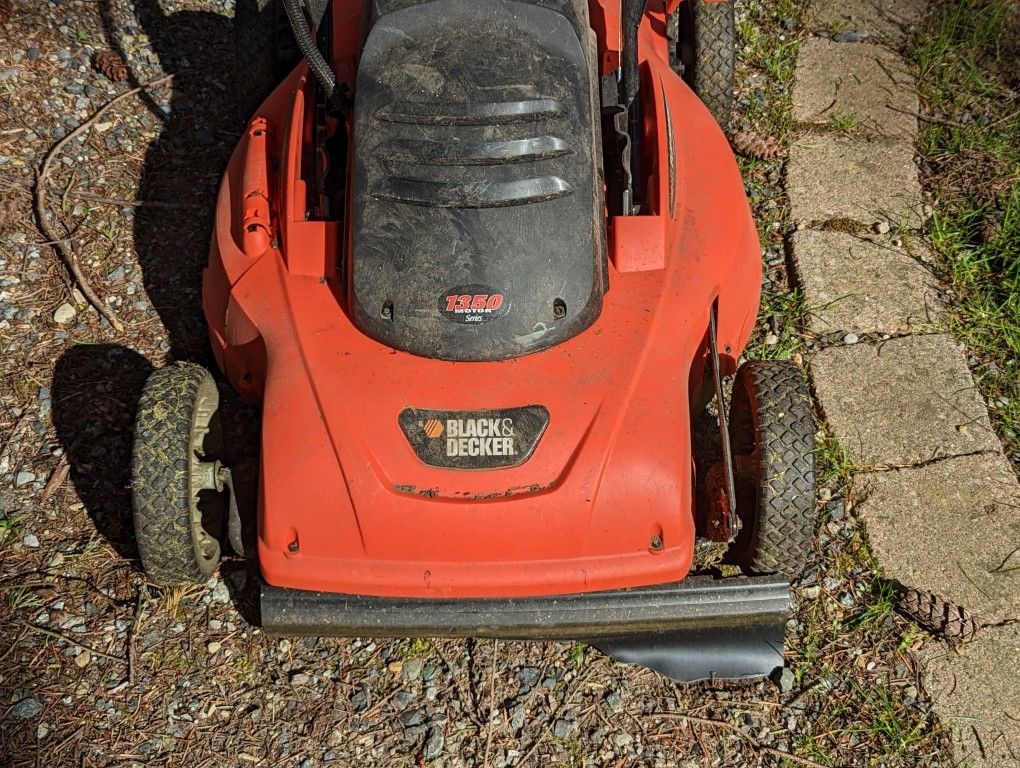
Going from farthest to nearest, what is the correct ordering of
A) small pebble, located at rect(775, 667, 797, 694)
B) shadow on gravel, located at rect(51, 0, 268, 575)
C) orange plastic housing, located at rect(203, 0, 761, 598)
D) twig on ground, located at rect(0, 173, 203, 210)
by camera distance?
twig on ground, located at rect(0, 173, 203, 210)
shadow on gravel, located at rect(51, 0, 268, 575)
small pebble, located at rect(775, 667, 797, 694)
orange plastic housing, located at rect(203, 0, 761, 598)

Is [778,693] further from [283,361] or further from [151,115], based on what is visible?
[151,115]

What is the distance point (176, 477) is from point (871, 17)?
3066 millimetres

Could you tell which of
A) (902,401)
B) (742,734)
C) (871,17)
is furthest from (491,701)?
(871,17)

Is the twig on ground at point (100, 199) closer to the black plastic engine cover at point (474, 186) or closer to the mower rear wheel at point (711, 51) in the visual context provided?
the black plastic engine cover at point (474, 186)

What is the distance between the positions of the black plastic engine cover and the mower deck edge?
0.55m

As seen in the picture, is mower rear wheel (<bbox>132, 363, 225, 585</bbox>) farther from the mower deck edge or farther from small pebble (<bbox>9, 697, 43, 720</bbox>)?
small pebble (<bbox>9, 697, 43, 720</bbox>)

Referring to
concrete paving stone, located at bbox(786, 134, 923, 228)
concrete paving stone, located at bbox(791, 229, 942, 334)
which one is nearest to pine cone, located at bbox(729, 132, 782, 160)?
concrete paving stone, located at bbox(786, 134, 923, 228)

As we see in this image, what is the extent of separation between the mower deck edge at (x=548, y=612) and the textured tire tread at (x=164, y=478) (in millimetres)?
245

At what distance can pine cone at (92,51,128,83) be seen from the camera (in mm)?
3580

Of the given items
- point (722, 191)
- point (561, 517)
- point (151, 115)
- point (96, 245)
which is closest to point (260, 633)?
point (561, 517)

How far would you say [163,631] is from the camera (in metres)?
2.60

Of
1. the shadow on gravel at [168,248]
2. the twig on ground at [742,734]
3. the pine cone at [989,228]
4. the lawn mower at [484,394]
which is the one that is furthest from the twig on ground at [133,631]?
the pine cone at [989,228]

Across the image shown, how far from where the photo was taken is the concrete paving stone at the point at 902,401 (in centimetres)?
292

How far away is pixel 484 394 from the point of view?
7.47 feet
